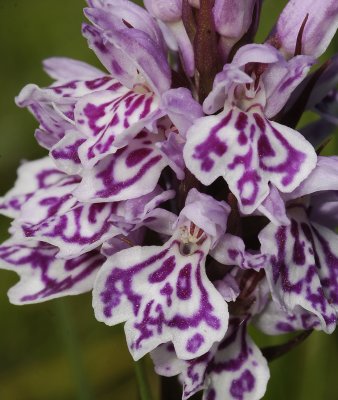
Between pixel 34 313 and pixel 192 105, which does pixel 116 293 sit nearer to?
pixel 192 105

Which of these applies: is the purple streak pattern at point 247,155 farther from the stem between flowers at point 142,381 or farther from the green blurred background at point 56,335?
the green blurred background at point 56,335

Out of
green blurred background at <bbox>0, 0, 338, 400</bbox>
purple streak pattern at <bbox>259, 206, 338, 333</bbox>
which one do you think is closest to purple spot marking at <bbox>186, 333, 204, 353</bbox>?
purple streak pattern at <bbox>259, 206, 338, 333</bbox>

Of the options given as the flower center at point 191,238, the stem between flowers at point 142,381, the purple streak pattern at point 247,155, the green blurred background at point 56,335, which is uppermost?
the purple streak pattern at point 247,155

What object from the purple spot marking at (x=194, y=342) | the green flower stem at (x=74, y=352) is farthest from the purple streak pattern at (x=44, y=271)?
the purple spot marking at (x=194, y=342)

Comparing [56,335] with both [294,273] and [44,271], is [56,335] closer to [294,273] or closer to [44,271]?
[44,271]

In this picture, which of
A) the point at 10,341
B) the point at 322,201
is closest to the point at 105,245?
the point at 322,201

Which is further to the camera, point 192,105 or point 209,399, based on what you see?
point 209,399

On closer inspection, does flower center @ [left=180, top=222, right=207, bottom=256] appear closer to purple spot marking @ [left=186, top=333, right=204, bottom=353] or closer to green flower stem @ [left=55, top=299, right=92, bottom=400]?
purple spot marking @ [left=186, top=333, right=204, bottom=353]

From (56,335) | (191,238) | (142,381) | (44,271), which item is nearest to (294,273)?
(191,238)
